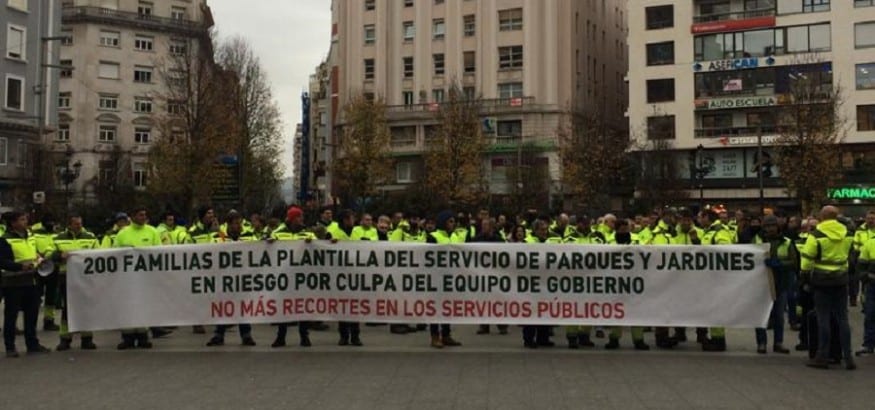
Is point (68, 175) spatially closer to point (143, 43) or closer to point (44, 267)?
point (44, 267)

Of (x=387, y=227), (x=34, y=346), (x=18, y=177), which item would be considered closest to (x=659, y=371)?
(x=387, y=227)

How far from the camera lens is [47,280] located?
13.7 metres

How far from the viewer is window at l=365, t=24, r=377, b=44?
77.4m

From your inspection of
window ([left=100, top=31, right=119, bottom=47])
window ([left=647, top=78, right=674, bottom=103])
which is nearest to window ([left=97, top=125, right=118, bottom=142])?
window ([left=100, top=31, right=119, bottom=47])

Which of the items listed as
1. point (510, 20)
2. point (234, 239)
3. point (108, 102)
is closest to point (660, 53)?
point (510, 20)

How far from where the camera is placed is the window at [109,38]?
77000 millimetres

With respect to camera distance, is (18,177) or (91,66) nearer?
(18,177)

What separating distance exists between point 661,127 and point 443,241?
171ft

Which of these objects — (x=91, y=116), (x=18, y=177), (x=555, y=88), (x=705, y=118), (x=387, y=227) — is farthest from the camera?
(x=91, y=116)

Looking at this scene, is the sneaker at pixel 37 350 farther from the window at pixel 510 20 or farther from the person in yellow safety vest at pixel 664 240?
the window at pixel 510 20

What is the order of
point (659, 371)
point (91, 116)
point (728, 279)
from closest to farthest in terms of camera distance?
point (659, 371) → point (728, 279) → point (91, 116)

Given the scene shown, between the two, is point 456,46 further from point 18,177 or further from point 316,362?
point 316,362

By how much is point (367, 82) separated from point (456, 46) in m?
9.44

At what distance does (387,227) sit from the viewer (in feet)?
47.0
